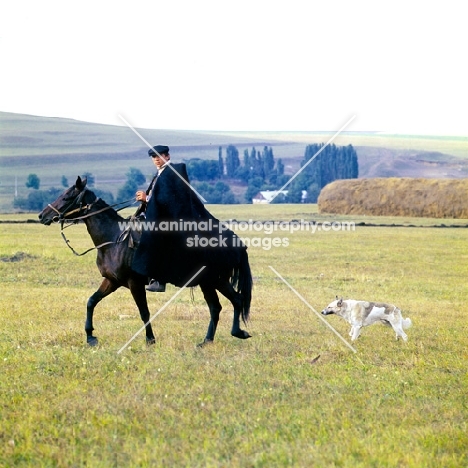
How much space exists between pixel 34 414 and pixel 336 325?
717 centimetres

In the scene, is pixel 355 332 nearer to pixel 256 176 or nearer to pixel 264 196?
pixel 264 196

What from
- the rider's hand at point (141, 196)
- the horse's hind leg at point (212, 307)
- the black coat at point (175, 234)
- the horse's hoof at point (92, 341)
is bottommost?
the horse's hoof at point (92, 341)

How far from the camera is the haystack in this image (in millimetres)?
58688

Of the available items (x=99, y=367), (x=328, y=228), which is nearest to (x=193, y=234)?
(x=99, y=367)

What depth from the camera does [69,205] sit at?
42.2 ft

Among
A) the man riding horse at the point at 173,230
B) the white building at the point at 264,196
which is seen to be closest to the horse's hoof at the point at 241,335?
the man riding horse at the point at 173,230

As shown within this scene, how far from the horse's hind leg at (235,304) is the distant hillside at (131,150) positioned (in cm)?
6768

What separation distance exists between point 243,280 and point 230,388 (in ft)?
11.0

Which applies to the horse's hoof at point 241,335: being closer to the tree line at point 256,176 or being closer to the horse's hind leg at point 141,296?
the horse's hind leg at point 141,296

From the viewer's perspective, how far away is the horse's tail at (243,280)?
42.0ft

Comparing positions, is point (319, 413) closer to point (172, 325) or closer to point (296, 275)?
point (172, 325)

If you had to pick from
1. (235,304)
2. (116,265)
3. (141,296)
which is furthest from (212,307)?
(116,265)

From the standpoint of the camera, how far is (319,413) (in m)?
8.66

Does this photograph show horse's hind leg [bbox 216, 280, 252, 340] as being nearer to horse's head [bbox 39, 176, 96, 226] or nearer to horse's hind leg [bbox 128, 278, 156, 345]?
horse's hind leg [bbox 128, 278, 156, 345]
